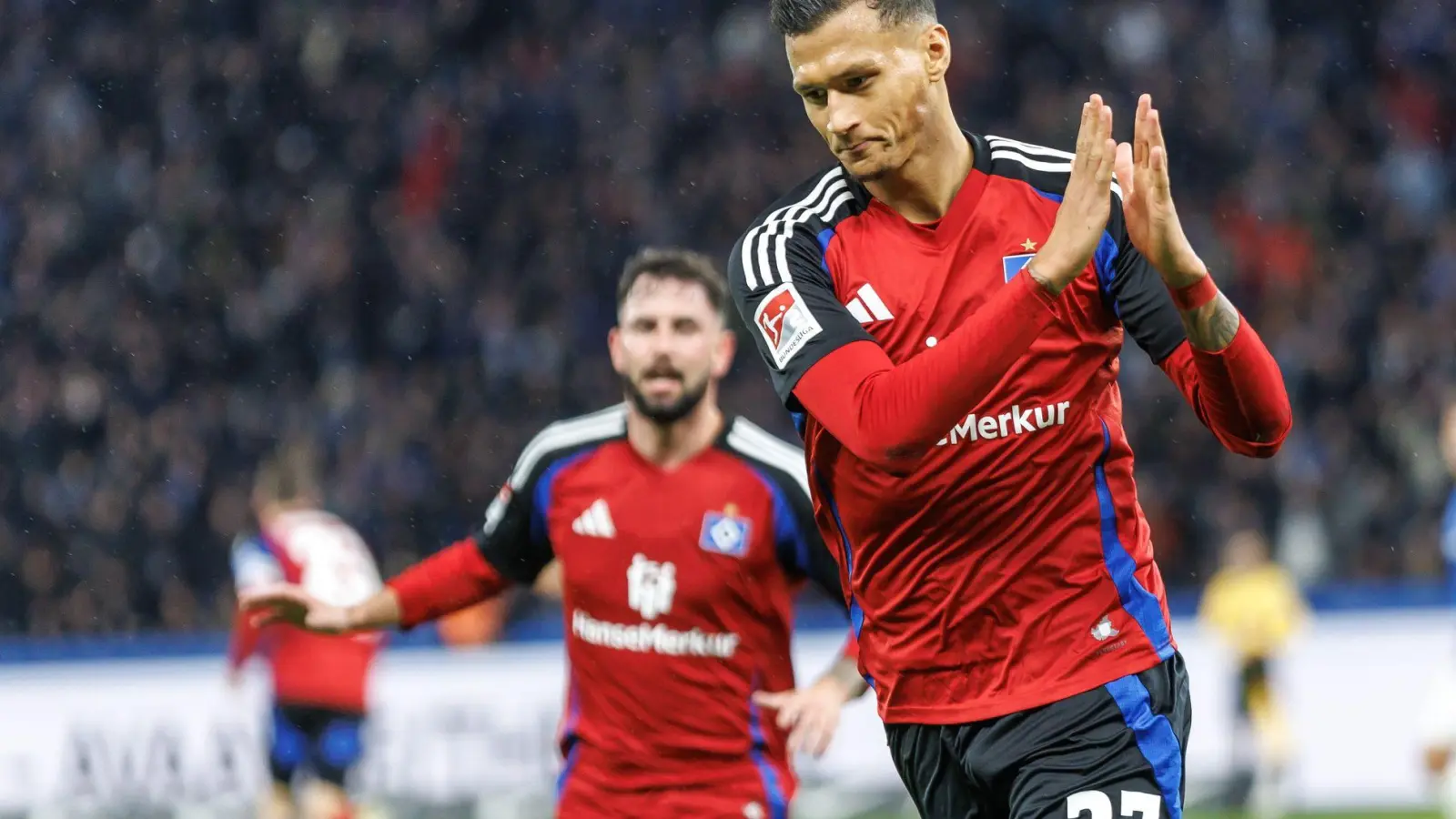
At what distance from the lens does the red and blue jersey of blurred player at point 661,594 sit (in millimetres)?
5434

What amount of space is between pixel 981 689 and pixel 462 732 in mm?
9695

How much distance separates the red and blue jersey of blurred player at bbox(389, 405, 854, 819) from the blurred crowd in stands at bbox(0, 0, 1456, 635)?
984cm

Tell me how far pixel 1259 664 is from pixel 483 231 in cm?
932

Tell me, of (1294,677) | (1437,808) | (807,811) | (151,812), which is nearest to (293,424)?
(151,812)

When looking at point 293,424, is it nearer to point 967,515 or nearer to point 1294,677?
point 1294,677

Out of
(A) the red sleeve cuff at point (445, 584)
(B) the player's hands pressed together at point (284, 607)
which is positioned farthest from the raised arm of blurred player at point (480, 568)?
(B) the player's hands pressed together at point (284, 607)

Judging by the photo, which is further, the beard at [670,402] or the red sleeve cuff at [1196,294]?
the beard at [670,402]

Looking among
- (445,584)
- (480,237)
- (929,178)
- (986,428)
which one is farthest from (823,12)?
(480,237)

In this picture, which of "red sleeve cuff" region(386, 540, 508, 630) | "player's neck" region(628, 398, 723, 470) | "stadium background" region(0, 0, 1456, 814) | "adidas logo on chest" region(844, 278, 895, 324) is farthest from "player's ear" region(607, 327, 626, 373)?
"stadium background" region(0, 0, 1456, 814)

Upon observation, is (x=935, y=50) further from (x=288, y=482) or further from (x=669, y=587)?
(x=288, y=482)

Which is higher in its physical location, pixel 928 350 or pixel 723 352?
pixel 723 352

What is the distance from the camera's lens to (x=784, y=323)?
11.7ft

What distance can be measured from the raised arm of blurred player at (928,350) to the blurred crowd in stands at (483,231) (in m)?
11.7

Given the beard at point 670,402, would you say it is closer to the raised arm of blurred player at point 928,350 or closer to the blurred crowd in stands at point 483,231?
the raised arm of blurred player at point 928,350
